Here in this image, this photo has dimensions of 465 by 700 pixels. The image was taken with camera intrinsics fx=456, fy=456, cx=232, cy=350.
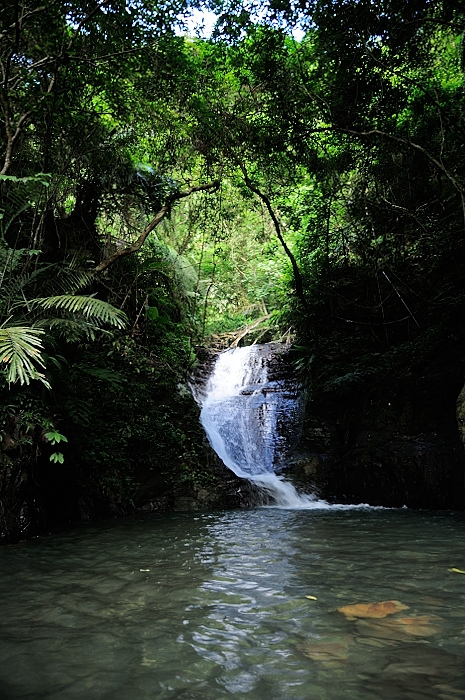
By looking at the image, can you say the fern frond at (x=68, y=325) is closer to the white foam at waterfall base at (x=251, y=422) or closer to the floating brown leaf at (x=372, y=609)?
the floating brown leaf at (x=372, y=609)

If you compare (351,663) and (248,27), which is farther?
(248,27)

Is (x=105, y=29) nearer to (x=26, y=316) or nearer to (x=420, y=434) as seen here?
(x=26, y=316)

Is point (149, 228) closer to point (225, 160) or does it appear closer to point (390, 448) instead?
point (225, 160)

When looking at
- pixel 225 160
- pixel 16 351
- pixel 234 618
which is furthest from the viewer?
pixel 225 160

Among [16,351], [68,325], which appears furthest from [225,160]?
[16,351]

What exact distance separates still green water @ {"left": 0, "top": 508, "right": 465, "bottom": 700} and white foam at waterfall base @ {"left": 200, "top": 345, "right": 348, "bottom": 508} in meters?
3.30

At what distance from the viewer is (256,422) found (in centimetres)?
1034

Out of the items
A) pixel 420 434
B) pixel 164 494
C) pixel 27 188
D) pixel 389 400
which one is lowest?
pixel 164 494

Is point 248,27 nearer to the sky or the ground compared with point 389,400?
nearer to the sky

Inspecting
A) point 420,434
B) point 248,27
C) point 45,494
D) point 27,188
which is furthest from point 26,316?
point 420,434

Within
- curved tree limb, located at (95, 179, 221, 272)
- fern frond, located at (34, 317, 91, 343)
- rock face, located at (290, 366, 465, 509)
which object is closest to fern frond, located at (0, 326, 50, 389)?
fern frond, located at (34, 317, 91, 343)

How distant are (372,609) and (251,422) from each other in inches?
295

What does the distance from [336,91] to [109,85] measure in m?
3.96

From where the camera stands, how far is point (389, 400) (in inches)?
344
